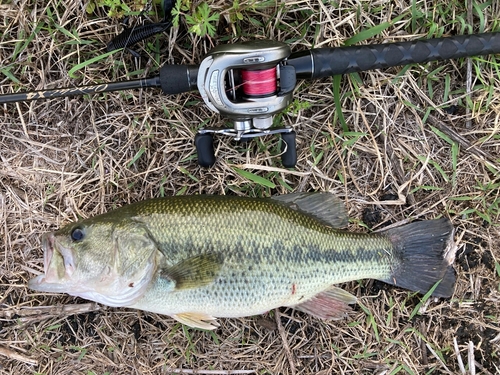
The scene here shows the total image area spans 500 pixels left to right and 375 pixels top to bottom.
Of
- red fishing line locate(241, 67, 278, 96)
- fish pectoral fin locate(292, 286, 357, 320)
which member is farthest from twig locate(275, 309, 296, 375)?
red fishing line locate(241, 67, 278, 96)

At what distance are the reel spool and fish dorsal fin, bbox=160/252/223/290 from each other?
840mm

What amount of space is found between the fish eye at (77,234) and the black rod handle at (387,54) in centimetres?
167

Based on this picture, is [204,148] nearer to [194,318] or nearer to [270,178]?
[270,178]

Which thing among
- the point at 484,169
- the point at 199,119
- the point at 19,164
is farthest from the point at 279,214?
the point at 19,164

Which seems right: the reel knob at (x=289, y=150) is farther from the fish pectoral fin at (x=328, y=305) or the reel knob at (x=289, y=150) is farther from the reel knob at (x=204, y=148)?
the fish pectoral fin at (x=328, y=305)

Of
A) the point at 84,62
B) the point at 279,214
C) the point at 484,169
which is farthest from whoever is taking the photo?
the point at 484,169

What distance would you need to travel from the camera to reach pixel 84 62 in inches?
110

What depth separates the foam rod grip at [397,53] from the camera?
260 cm

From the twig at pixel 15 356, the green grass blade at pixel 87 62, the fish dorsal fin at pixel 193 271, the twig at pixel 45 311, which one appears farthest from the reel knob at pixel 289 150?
the twig at pixel 15 356

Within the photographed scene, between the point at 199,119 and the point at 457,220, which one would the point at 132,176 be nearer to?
the point at 199,119

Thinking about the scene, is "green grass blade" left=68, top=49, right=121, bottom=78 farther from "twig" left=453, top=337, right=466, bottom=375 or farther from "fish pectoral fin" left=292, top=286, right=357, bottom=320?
"twig" left=453, top=337, right=466, bottom=375

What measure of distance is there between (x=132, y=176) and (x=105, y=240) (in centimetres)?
71

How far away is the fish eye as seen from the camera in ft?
7.72

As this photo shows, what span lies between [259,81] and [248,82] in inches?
2.8
